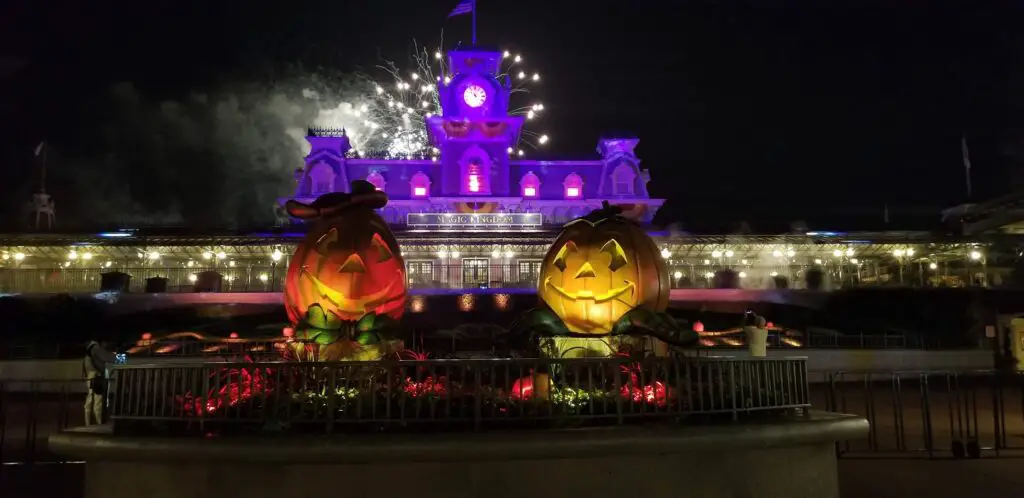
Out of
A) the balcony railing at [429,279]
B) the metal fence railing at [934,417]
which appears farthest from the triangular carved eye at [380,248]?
the balcony railing at [429,279]

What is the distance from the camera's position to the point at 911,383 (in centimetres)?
2197

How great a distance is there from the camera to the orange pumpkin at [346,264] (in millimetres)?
9859

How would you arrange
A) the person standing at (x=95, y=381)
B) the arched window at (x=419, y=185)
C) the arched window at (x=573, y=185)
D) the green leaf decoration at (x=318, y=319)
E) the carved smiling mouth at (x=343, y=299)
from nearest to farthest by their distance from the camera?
the green leaf decoration at (x=318, y=319) < the carved smiling mouth at (x=343, y=299) < the person standing at (x=95, y=381) < the arched window at (x=419, y=185) < the arched window at (x=573, y=185)

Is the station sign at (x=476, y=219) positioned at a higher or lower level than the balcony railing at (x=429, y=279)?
higher

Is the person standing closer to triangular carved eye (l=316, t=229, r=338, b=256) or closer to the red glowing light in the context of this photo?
triangular carved eye (l=316, t=229, r=338, b=256)

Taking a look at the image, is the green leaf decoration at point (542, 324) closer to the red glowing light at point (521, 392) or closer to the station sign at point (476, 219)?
the red glowing light at point (521, 392)

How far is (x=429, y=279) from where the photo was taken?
3538cm

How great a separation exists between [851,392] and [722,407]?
14.1 m

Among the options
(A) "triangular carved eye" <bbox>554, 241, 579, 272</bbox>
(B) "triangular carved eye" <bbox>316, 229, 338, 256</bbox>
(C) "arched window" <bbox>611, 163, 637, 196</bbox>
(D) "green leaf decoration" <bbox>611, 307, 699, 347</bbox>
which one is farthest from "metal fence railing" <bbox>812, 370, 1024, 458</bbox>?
(C) "arched window" <bbox>611, 163, 637, 196</bbox>

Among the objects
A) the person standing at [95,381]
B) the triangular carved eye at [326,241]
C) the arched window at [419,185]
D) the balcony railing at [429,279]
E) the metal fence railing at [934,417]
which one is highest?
the arched window at [419,185]

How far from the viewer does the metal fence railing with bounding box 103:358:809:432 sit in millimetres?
6879

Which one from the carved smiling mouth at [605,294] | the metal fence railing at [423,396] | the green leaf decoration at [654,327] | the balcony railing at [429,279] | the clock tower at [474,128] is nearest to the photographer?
the metal fence railing at [423,396]

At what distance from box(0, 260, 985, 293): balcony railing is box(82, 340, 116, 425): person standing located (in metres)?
21.5

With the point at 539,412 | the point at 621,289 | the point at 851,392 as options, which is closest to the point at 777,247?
the point at 851,392
